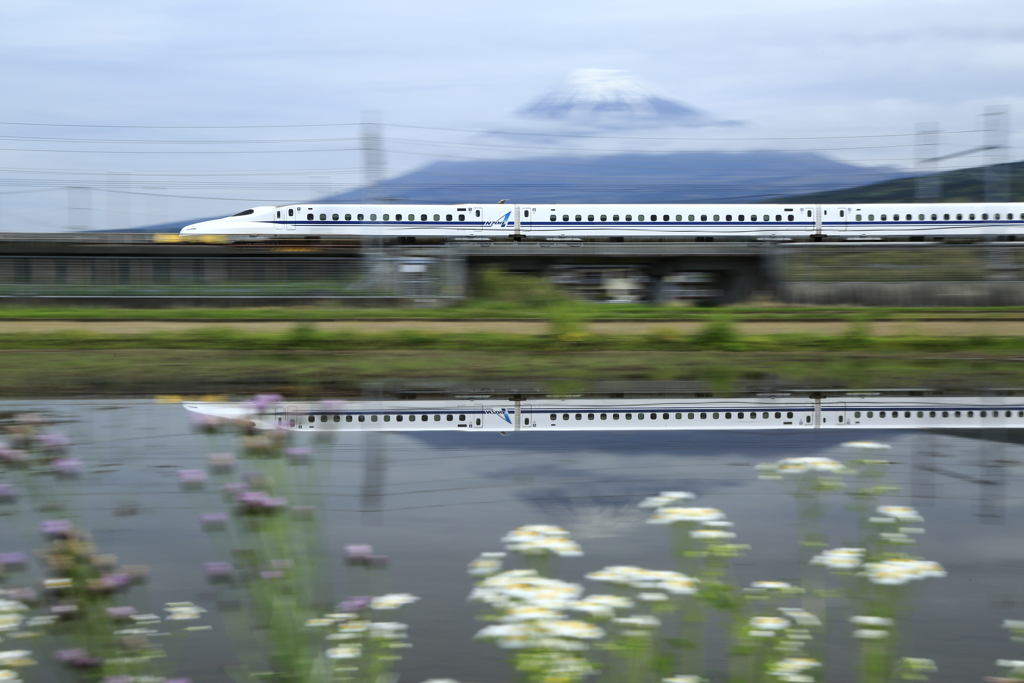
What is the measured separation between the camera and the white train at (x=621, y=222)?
48219 millimetres

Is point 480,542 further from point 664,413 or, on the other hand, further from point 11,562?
point 664,413

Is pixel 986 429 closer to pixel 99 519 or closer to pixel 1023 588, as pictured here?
pixel 1023 588

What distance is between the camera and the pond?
3182mm

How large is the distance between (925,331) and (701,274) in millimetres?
25610

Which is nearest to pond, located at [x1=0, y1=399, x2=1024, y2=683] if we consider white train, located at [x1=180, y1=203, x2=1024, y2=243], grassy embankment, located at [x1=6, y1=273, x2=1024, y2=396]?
grassy embankment, located at [x1=6, y1=273, x2=1024, y2=396]

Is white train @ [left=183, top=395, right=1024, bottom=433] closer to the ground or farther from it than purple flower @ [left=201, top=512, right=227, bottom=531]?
closer to the ground

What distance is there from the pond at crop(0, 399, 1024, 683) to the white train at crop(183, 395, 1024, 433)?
1.89ft

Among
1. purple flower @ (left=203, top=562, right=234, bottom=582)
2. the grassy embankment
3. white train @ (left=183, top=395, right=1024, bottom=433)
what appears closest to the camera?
purple flower @ (left=203, top=562, right=234, bottom=582)

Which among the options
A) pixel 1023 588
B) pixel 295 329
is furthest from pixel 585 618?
pixel 295 329

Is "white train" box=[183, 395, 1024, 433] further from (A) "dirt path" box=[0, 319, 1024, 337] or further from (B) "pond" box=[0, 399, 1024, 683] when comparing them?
(A) "dirt path" box=[0, 319, 1024, 337]

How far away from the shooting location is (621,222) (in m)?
50.2

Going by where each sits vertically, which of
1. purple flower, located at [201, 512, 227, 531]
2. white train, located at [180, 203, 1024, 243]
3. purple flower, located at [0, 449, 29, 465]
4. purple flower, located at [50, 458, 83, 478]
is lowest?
purple flower, located at [201, 512, 227, 531]

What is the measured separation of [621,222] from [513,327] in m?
24.4

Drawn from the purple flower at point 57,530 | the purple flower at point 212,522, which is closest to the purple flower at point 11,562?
the purple flower at point 57,530
